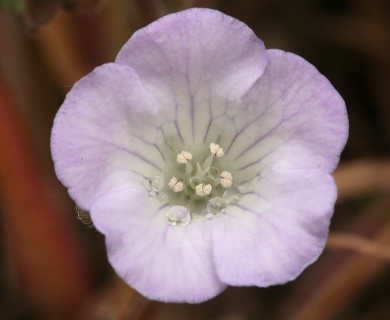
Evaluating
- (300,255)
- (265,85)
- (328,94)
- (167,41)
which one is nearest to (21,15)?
(167,41)

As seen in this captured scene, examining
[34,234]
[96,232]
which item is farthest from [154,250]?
[96,232]

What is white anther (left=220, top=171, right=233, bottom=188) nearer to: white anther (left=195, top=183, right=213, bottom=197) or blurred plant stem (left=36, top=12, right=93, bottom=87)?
white anther (left=195, top=183, right=213, bottom=197)

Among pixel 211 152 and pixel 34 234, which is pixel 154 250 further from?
pixel 34 234

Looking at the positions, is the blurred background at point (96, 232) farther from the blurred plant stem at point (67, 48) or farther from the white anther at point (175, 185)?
the white anther at point (175, 185)

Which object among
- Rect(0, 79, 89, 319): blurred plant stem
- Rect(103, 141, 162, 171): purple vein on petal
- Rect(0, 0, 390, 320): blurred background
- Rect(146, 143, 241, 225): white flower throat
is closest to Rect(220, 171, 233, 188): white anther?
Rect(146, 143, 241, 225): white flower throat

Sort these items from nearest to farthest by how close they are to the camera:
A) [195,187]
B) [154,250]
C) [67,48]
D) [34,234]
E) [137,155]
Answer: [154,250], [137,155], [195,187], [34,234], [67,48]

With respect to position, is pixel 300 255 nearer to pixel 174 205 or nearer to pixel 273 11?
pixel 174 205
